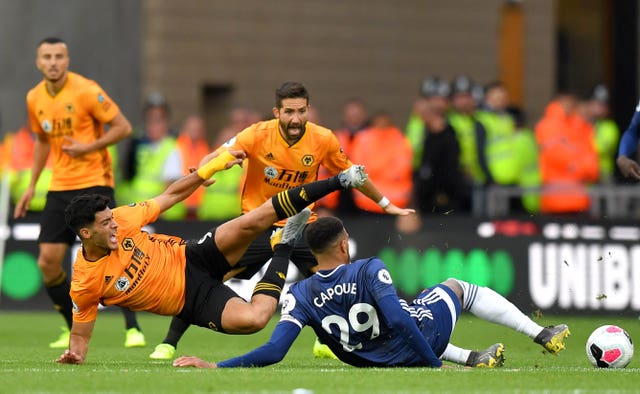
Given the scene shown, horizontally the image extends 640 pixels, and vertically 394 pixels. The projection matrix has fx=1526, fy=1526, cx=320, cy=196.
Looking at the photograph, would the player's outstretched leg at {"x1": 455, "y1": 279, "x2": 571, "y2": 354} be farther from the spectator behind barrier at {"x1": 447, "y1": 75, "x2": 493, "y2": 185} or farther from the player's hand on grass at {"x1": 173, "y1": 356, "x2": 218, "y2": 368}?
the spectator behind barrier at {"x1": 447, "y1": 75, "x2": 493, "y2": 185}

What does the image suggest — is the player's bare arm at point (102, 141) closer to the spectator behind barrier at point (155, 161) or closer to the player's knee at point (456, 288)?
the player's knee at point (456, 288)

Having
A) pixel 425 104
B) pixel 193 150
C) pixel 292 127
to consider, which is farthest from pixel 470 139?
pixel 292 127

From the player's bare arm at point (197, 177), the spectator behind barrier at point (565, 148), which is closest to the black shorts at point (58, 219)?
the player's bare arm at point (197, 177)

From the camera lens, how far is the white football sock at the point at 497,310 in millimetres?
10641

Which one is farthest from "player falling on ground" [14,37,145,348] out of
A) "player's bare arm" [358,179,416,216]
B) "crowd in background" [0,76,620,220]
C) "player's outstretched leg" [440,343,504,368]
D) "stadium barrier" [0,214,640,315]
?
"crowd in background" [0,76,620,220]

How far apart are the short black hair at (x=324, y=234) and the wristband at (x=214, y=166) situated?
122cm

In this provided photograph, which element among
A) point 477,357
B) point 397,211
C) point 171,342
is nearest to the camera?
point 477,357

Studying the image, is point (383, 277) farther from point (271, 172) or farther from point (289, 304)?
point (271, 172)

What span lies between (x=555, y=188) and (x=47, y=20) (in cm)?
808

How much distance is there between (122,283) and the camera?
1068cm

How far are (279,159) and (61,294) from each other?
273 centimetres

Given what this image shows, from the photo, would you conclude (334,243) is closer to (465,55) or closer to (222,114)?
(222,114)

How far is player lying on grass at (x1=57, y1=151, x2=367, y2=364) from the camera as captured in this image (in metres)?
10.5

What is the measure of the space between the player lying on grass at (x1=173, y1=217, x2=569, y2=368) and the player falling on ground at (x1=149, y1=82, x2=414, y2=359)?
5.23ft
